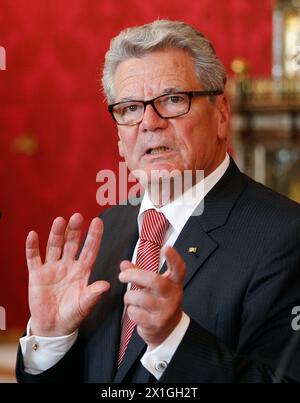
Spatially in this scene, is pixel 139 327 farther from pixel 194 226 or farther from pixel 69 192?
pixel 69 192

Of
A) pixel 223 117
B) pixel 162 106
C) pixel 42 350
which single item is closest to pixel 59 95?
pixel 223 117

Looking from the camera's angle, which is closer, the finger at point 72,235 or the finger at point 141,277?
the finger at point 141,277

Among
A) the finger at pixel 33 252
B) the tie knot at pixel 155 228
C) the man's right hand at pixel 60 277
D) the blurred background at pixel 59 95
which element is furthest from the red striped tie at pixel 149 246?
the blurred background at pixel 59 95

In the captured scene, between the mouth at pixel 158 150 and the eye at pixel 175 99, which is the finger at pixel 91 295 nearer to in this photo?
the mouth at pixel 158 150

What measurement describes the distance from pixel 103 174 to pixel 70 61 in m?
0.79

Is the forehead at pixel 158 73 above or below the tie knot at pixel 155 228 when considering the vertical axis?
above

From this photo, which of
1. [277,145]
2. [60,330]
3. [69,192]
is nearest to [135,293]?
[60,330]

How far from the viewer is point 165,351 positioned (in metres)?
1.32

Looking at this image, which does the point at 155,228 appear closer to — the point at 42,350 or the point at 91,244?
the point at 91,244

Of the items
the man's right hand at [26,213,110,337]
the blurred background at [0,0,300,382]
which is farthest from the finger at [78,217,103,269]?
the blurred background at [0,0,300,382]

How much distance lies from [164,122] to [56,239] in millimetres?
358

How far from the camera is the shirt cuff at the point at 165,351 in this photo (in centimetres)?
131

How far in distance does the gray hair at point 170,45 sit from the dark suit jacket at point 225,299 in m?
0.23

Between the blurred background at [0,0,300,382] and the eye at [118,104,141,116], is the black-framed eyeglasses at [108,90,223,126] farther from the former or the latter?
the blurred background at [0,0,300,382]
